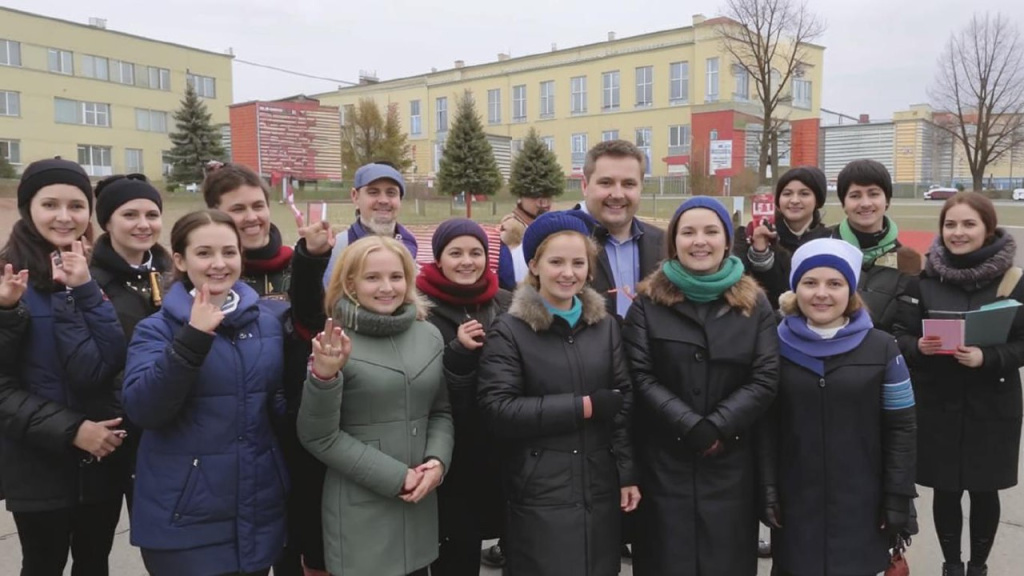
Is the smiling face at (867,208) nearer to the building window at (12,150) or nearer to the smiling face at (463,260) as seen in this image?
the smiling face at (463,260)

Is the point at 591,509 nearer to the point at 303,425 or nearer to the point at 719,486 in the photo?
the point at 719,486

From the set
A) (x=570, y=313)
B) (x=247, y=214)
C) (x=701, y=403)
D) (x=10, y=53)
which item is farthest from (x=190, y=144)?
(x=701, y=403)

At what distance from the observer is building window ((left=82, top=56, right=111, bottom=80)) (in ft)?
162

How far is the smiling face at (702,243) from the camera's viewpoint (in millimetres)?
→ 3096

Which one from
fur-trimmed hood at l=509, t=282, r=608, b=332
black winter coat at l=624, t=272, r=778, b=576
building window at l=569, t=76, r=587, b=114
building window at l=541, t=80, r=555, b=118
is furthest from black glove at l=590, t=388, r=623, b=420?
building window at l=541, t=80, r=555, b=118

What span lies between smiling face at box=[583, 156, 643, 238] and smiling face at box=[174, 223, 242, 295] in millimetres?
1849

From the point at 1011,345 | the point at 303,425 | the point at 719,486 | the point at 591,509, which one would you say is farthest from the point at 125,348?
the point at 1011,345

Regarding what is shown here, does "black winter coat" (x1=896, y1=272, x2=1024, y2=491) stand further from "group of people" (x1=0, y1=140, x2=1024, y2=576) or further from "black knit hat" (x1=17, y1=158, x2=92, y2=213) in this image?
"black knit hat" (x1=17, y1=158, x2=92, y2=213)

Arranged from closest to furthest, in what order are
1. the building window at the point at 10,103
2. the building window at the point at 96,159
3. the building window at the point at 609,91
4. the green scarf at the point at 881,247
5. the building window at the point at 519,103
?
the green scarf at the point at 881,247 → the building window at the point at 10,103 → the building window at the point at 96,159 → the building window at the point at 609,91 → the building window at the point at 519,103

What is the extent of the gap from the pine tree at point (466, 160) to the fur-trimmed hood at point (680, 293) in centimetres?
2950

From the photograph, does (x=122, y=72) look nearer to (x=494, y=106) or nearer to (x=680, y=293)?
(x=494, y=106)

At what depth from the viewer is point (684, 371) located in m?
3.04

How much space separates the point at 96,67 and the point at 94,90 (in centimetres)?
179

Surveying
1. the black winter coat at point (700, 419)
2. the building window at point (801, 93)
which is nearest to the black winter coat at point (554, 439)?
the black winter coat at point (700, 419)
